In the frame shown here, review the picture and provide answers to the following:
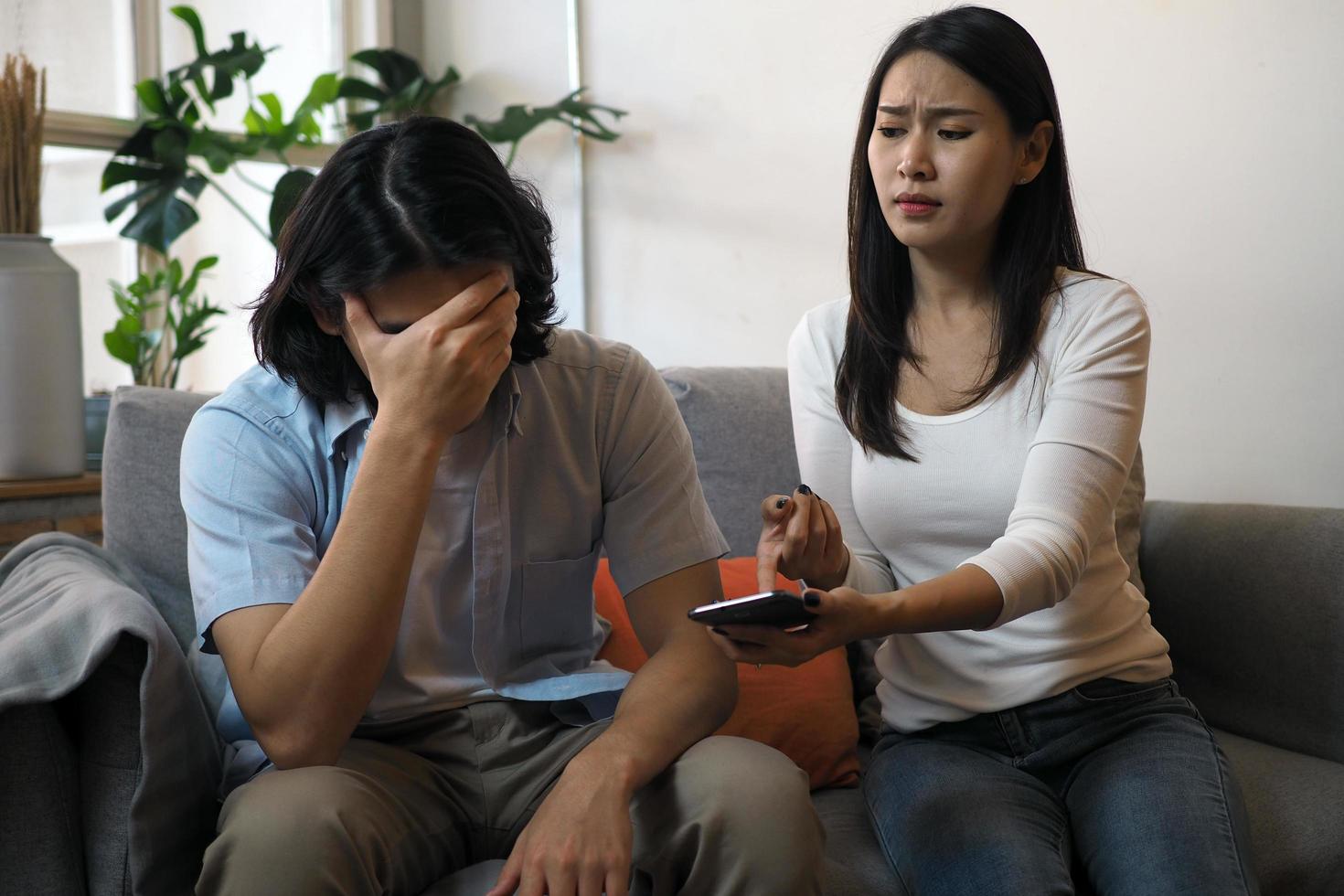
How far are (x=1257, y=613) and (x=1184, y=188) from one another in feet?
2.53

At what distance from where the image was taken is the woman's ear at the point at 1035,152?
1444 millimetres

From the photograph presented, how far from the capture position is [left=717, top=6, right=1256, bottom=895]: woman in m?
1.18

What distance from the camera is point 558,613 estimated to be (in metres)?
1.31

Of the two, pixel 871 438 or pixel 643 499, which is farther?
pixel 871 438

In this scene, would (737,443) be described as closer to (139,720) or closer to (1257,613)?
(1257,613)

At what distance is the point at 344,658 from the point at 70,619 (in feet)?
0.91

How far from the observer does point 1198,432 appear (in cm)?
203

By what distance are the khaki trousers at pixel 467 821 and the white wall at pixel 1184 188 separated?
4.19 feet

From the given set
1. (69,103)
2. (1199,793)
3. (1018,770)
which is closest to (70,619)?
(1018,770)

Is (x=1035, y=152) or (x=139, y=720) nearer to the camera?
(x=139, y=720)

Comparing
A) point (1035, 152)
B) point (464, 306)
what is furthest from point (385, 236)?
point (1035, 152)

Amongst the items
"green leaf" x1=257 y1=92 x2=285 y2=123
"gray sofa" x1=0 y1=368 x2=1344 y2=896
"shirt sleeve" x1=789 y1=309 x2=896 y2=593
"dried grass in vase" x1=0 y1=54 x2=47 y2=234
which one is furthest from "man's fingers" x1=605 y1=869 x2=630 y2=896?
"green leaf" x1=257 y1=92 x2=285 y2=123

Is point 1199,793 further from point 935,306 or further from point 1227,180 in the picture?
point 1227,180

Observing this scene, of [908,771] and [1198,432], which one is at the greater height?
[1198,432]
